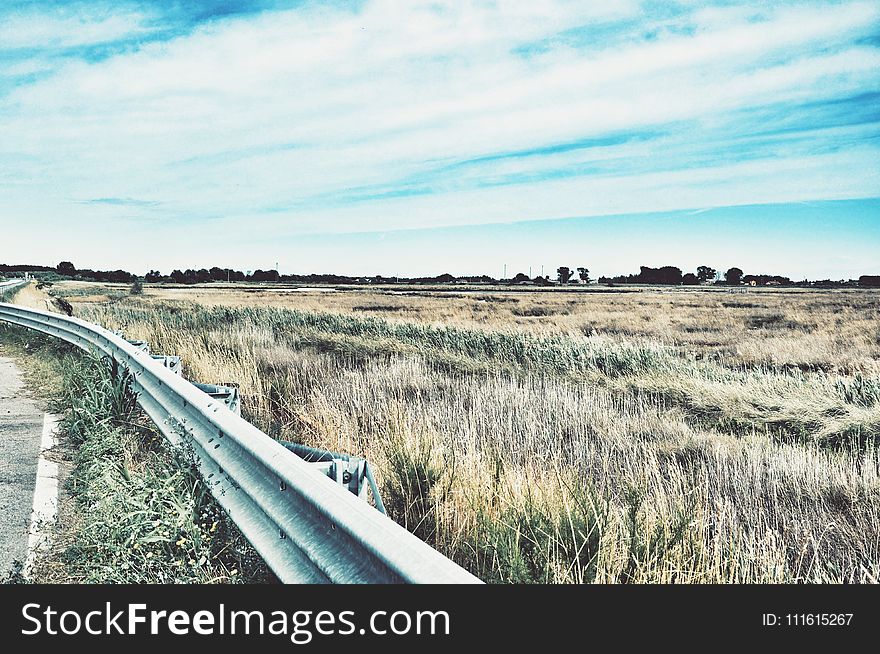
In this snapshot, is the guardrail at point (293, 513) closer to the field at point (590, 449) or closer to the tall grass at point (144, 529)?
the tall grass at point (144, 529)

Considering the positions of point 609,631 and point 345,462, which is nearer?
point 609,631

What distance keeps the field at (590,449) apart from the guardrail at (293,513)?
938 millimetres

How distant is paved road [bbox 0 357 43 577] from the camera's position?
411 cm

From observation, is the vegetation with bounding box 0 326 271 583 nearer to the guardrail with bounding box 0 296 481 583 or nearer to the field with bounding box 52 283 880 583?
the guardrail with bounding box 0 296 481 583

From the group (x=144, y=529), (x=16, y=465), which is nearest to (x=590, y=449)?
(x=144, y=529)

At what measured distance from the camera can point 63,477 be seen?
535cm

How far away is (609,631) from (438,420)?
500cm

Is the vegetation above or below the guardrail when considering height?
below

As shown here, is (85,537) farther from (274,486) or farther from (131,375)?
(131,375)

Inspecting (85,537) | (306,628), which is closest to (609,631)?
(306,628)

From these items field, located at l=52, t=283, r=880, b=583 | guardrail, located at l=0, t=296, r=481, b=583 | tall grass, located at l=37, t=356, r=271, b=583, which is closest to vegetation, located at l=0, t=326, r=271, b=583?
tall grass, located at l=37, t=356, r=271, b=583

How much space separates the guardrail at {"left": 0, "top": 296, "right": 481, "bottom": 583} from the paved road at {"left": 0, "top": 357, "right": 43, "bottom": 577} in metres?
0.99

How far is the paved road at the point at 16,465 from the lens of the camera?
4105 millimetres

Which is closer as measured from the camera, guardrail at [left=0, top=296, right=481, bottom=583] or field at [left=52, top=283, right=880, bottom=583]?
guardrail at [left=0, top=296, right=481, bottom=583]
